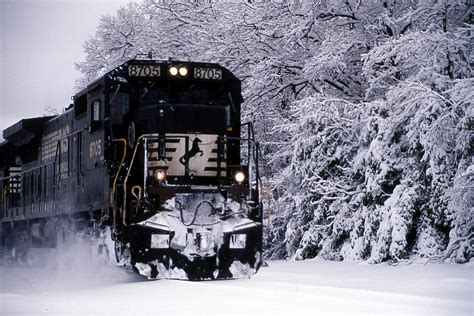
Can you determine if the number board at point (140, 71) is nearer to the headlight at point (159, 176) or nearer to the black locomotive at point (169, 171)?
the black locomotive at point (169, 171)

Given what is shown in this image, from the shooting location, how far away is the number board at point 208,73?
12680mm

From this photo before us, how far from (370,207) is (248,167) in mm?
4110

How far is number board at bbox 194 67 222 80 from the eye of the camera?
12680mm

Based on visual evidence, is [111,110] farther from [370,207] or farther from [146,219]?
[370,207]

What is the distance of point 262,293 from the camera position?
948 cm

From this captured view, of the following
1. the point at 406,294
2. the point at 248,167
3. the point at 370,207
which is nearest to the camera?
the point at 406,294

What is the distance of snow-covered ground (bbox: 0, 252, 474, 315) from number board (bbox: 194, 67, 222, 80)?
3.51m

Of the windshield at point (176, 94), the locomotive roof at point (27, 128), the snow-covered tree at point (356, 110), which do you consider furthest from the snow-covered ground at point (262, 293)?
the locomotive roof at point (27, 128)

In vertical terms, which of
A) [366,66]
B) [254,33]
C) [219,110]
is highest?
[254,33]

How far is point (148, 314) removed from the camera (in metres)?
7.54

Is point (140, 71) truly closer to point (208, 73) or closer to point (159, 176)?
point (208, 73)

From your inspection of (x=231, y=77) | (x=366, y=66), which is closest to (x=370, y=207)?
(x=366, y=66)

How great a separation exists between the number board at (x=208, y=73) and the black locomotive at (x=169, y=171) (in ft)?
0.06

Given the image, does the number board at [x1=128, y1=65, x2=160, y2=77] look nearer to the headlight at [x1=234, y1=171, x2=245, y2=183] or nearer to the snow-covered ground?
the headlight at [x1=234, y1=171, x2=245, y2=183]
